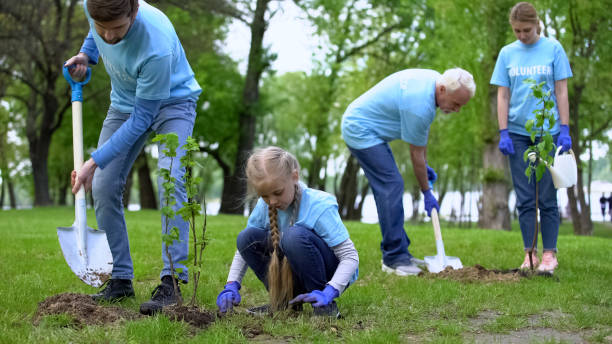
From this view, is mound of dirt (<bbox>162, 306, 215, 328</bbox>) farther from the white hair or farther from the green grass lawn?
the white hair

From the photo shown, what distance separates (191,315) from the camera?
307 centimetres

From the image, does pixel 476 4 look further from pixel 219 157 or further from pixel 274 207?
pixel 219 157

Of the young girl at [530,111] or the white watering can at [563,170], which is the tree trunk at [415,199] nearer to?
the young girl at [530,111]

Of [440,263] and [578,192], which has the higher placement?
[440,263]

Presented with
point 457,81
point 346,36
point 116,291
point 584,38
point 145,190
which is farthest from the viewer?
point 145,190

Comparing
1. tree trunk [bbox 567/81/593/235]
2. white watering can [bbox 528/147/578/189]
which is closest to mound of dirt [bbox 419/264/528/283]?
white watering can [bbox 528/147/578/189]

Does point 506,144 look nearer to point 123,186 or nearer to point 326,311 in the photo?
point 326,311

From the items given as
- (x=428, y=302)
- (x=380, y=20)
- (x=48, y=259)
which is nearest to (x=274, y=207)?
(x=428, y=302)

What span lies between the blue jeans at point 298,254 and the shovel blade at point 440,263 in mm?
2122

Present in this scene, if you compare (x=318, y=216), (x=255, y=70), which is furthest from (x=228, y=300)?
(x=255, y=70)

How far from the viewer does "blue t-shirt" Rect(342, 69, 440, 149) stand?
4.86m

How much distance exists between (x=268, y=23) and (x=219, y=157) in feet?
22.1

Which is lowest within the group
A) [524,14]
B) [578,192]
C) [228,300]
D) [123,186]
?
[578,192]

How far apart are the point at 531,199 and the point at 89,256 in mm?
3569
